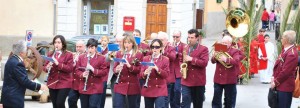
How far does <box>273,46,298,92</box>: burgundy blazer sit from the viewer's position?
1381 centimetres

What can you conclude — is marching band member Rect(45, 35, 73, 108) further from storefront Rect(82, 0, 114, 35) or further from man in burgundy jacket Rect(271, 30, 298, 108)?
storefront Rect(82, 0, 114, 35)

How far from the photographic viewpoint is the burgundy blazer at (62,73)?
48.8 ft

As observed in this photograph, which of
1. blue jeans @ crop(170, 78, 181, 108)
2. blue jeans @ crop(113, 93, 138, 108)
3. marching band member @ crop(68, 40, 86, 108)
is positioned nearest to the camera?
blue jeans @ crop(113, 93, 138, 108)

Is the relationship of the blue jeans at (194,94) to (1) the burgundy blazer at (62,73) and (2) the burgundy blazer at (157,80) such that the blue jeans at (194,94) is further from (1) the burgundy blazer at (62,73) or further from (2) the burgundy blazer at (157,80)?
(1) the burgundy blazer at (62,73)

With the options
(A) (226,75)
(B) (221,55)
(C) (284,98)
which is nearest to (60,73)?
(B) (221,55)

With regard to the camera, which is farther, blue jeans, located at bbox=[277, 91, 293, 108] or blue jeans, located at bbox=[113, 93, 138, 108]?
blue jeans, located at bbox=[113, 93, 138, 108]

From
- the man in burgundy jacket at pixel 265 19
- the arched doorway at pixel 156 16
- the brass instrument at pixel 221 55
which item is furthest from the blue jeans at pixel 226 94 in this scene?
the man in burgundy jacket at pixel 265 19

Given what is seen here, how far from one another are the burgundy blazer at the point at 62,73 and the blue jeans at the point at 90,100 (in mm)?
360

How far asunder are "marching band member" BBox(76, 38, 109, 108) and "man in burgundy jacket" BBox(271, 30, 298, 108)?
3095 mm

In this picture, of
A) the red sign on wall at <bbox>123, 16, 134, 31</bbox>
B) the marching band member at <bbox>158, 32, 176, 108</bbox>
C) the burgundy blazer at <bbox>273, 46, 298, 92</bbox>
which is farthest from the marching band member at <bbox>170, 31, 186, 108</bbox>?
the red sign on wall at <bbox>123, 16, 134, 31</bbox>

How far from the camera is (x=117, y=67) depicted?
14438mm

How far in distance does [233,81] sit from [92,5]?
63.2 feet

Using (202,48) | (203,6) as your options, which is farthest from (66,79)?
(203,6)

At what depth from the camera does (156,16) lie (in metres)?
35.7
